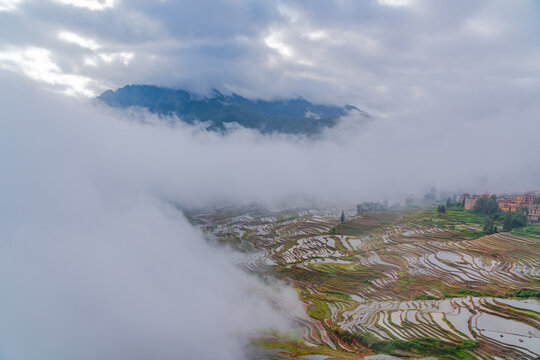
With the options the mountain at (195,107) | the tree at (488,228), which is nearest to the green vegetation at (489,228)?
the tree at (488,228)

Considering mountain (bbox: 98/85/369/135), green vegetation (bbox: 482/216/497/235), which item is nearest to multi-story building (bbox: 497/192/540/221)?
green vegetation (bbox: 482/216/497/235)

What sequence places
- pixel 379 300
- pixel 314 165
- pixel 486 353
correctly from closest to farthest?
1. pixel 486 353
2. pixel 379 300
3. pixel 314 165

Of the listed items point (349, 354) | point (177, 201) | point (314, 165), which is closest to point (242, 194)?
point (177, 201)

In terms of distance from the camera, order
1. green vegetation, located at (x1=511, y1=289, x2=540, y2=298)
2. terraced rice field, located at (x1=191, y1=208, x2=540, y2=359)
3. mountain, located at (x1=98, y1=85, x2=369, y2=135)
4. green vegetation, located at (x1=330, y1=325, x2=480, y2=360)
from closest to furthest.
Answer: green vegetation, located at (x1=330, y1=325, x2=480, y2=360) → terraced rice field, located at (x1=191, y1=208, x2=540, y2=359) → green vegetation, located at (x1=511, y1=289, x2=540, y2=298) → mountain, located at (x1=98, y1=85, x2=369, y2=135)

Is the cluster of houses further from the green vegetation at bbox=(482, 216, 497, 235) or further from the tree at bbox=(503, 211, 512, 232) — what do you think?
the green vegetation at bbox=(482, 216, 497, 235)

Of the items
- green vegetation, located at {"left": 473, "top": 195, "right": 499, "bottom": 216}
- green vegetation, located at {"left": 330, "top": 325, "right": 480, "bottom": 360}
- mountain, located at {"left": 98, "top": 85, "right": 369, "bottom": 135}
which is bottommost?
green vegetation, located at {"left": 330, "top": 325, "right": 480, "bottom": 360}

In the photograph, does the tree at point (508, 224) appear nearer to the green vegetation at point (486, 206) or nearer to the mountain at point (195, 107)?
the green vegetation at point (486, 206)

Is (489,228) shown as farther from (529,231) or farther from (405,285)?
(405,285)

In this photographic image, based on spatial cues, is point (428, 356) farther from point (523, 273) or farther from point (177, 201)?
point (177, 201)
